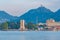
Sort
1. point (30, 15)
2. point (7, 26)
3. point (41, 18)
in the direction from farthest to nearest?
1. point (30, 15)
2. point (41, 18)
3. point (7, 26)

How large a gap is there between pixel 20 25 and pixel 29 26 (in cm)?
391

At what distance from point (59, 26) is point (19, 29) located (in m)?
21.8

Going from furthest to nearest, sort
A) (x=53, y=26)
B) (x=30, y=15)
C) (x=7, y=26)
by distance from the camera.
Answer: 1. (x=30, y=15)
2. (x=53, y=26)
3. (x=7, y=26)

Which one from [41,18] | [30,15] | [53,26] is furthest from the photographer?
[30,15]

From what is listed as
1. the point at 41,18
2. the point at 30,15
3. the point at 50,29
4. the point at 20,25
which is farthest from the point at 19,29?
the point at 30,15

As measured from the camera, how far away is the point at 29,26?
119 metres

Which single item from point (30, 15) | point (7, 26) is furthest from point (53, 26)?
point (30, 15)

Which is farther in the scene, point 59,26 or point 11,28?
point 59,26

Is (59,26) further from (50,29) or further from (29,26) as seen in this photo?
(29,26)

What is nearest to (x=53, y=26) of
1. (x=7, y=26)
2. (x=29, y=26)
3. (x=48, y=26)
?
(x=48, y=26)

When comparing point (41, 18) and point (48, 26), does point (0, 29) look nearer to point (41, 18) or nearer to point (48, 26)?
point (48, 26)

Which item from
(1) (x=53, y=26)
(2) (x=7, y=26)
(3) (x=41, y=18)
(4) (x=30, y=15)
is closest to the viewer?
(2) (x=7, y=26)

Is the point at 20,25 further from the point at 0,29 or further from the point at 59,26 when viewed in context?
the point at 59,26

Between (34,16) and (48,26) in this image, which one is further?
(34,16)
